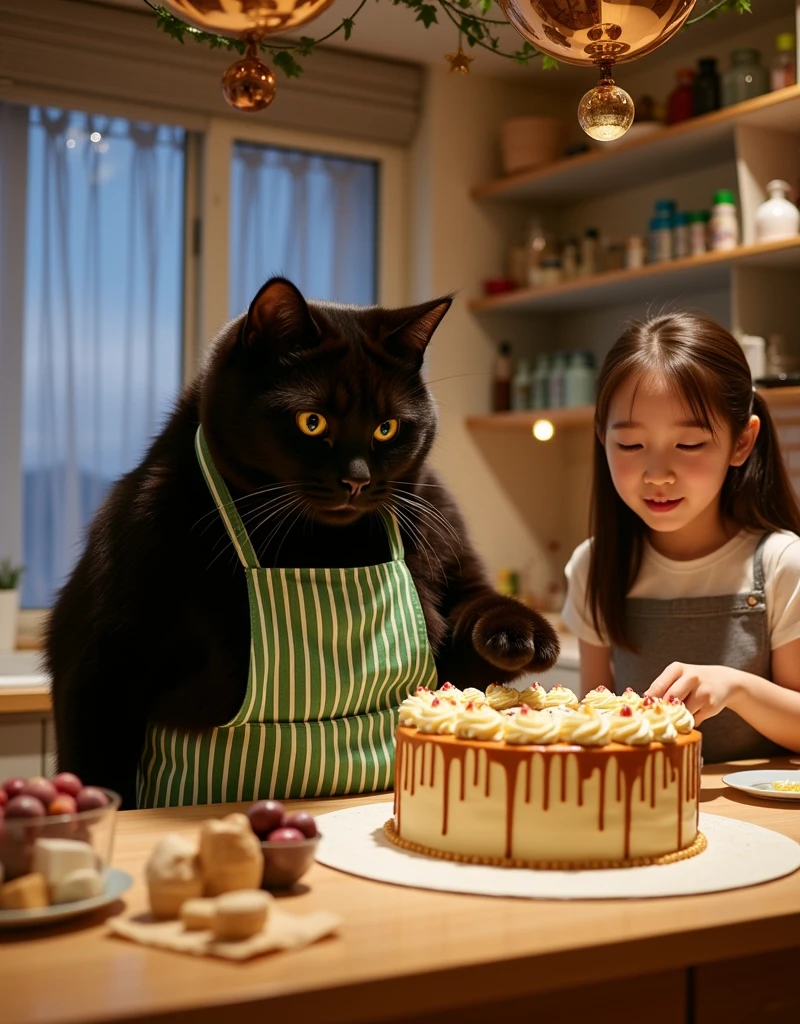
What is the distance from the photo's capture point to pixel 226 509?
119 cm

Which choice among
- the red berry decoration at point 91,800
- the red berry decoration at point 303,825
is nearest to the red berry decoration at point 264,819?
the red berry decoration at point 303,825

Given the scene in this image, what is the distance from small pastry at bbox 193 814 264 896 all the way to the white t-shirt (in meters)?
0.99

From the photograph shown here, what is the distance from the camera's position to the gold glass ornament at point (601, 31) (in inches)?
39.3

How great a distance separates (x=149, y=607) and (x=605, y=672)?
81 centimetres

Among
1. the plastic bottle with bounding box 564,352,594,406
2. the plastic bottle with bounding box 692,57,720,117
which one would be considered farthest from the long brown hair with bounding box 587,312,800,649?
the plastic bottle with bounding box 564,352,594,406

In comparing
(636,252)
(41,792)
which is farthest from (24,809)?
(636,252)

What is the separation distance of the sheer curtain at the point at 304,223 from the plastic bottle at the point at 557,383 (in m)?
0.62

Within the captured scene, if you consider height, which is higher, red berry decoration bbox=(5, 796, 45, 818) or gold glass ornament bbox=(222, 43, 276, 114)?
gold glass ornament bbox=(222, 43, 276, 114)

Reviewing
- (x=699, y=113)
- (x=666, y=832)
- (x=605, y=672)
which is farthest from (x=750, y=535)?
(x=699, y=113)

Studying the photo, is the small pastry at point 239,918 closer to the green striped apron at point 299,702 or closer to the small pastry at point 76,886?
the small pastry at point 76,886

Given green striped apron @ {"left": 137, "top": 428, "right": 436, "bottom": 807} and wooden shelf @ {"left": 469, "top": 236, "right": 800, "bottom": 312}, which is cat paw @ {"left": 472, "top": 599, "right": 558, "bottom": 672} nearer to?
green striped apron @ {"left": 137, "top": 428, "right": 436, "bottom": 807}

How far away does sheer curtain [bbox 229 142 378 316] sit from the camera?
337cm

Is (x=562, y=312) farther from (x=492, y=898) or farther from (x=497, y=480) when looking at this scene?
(x=492, y=898)

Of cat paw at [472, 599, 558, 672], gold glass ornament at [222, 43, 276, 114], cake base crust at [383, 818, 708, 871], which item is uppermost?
gold glass ornament at [222, 43, 276, 114]
